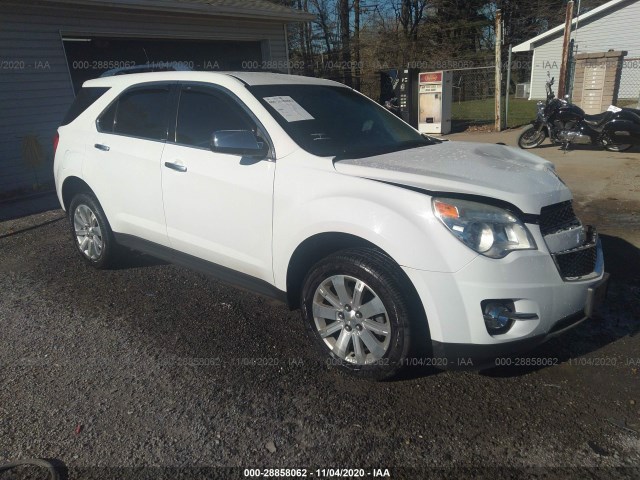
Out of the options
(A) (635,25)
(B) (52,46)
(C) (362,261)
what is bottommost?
(C) (362,261)

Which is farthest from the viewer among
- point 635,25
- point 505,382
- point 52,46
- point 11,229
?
point 635,25

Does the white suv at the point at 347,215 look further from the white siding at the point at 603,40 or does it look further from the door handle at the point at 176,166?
the white siding at the point at 603,40

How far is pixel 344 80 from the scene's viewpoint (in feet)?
58.4

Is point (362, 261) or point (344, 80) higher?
point (344, 80)

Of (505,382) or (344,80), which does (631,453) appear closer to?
(505,382)

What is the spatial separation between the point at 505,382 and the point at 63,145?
14.3ft

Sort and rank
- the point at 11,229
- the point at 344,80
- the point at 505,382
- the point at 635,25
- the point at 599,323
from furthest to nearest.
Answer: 1. the point at 635,25
2. the point at 344,80
3. the point at 11,229
4. the point at 599,323
5. the point at 505,382

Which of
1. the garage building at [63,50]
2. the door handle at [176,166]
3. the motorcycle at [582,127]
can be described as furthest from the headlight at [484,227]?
the motorcycle at [582,127]

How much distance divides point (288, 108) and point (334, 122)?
14.6 inches

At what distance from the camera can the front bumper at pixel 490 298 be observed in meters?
2.31

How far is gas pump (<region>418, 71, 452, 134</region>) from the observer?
13.2 metres

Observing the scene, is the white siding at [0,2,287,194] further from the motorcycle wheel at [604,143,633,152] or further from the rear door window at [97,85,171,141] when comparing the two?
the motorcycle wheel at [604,143,633,152]

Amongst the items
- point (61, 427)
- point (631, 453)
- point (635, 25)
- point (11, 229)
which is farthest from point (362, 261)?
point (635, 25)

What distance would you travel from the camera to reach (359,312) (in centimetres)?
270
